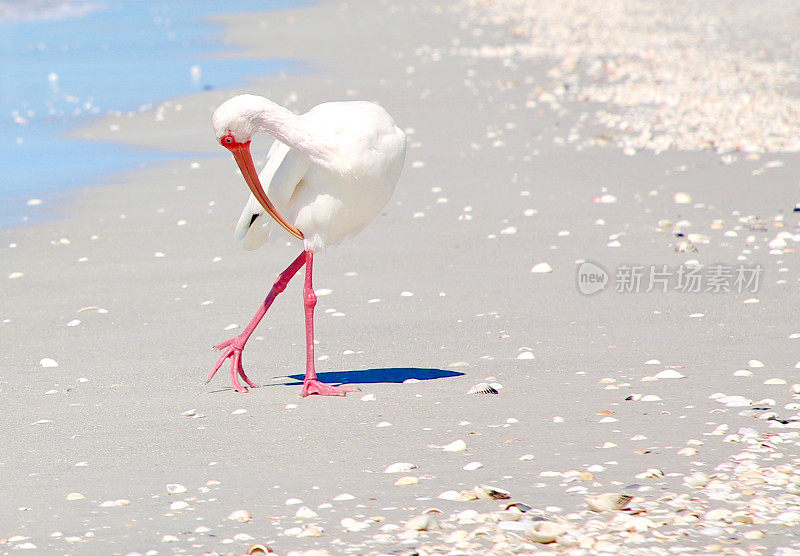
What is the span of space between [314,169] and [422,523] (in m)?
2.32

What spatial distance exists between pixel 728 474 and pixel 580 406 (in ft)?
3.39

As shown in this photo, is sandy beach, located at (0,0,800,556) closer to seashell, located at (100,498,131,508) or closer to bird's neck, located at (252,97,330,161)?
seashell, located at (100,498,131,508)

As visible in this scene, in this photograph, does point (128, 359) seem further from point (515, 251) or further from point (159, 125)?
point (159, 125)

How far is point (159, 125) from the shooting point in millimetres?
13461

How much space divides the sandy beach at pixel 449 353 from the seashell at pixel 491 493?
1 centimetres

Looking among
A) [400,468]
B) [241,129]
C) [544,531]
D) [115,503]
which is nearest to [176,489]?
[115,503]

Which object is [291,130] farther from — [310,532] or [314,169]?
[310,532]

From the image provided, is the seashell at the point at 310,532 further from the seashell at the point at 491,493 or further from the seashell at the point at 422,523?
the seashell at the point at 491,493

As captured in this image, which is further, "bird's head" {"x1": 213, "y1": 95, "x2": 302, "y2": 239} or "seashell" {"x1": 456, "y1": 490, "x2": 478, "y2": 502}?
"bird's head" {"x1": 213, "y1": 95, "x2": 302, "y2": 239}

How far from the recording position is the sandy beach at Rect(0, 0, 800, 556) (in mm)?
4008

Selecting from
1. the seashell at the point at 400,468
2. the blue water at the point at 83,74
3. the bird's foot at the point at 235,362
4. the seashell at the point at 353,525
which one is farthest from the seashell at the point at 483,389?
the blue water at the point at 83,74

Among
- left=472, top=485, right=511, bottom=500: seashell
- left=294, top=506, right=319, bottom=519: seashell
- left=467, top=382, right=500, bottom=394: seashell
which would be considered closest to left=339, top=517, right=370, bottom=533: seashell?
left=294, top=506, right=319, bottom=519: seashell

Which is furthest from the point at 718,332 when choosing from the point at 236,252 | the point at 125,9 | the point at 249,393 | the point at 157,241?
the point at 125,9

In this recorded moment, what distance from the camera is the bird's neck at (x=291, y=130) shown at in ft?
18.0
